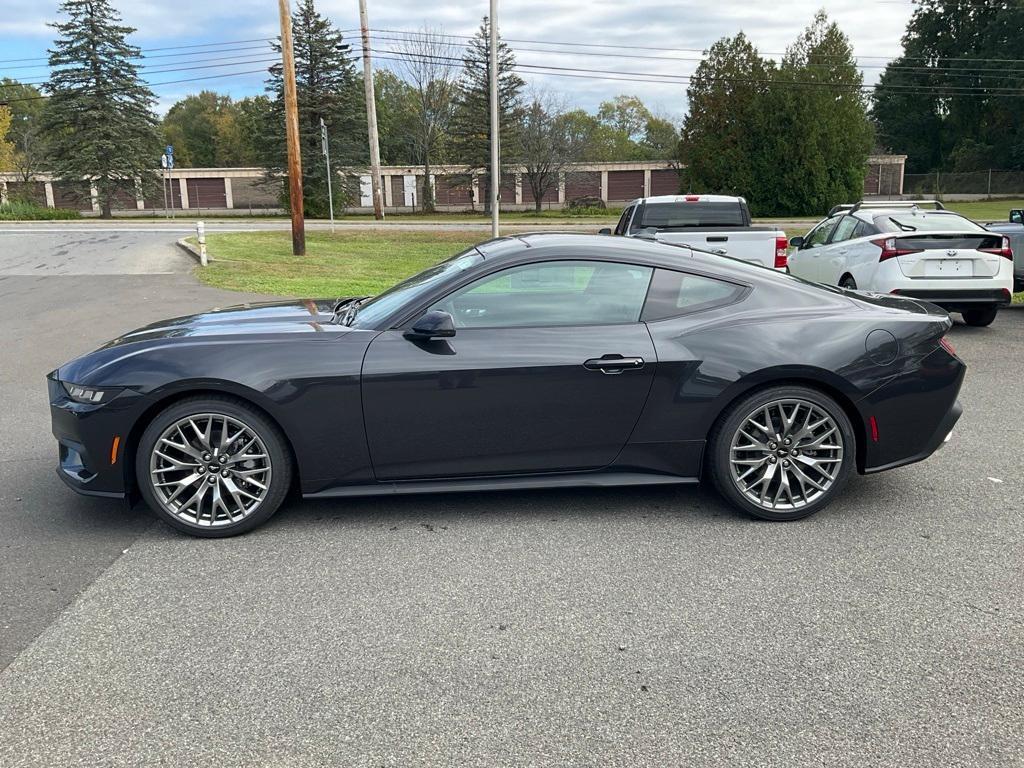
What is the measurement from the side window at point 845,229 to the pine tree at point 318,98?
129ft

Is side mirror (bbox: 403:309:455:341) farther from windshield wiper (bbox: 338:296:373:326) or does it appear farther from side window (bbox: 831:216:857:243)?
side window (bbox: 831:216:857:243)

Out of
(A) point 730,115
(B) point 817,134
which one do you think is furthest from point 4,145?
(B) point 817,134

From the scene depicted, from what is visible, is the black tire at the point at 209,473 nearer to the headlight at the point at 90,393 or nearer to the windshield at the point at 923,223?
the headlight at the point at 90,393

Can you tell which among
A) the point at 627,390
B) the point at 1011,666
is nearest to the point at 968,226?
the point at 627,390

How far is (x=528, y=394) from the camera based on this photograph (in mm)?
4359

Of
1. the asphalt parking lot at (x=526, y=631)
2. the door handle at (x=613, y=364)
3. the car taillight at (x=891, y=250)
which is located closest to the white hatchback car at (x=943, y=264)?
the car taillight at (x=891, y=250)

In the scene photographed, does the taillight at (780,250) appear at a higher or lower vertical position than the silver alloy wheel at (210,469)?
higher

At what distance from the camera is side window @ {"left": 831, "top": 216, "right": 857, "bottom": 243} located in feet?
37.5

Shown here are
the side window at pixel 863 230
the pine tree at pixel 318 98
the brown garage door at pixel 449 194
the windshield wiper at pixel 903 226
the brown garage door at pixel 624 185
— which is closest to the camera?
the windshield wiper at pixel 903 226

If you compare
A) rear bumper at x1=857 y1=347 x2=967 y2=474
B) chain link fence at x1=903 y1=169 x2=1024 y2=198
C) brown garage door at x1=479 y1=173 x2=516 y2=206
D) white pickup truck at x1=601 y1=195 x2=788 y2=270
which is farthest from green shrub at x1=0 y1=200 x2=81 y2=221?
chain link fence at x1=903 y1=169 x2=1024 y2=198

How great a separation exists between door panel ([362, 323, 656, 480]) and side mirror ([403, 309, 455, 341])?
6 cm

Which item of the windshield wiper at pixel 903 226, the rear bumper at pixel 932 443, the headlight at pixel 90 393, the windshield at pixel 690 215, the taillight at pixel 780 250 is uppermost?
the windshield at pixel 690 215

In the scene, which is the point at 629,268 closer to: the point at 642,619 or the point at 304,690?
the point at 642,619

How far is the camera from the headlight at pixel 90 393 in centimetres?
426
